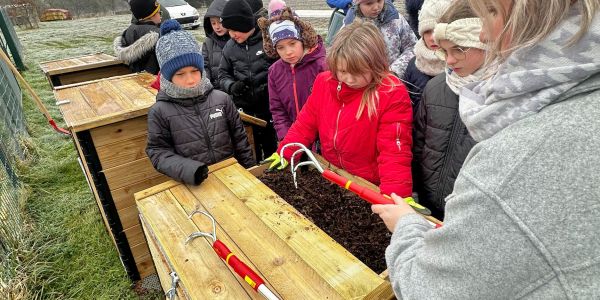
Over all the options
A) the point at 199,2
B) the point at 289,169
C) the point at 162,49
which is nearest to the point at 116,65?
the point at 162,49

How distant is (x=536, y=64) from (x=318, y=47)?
2607mm

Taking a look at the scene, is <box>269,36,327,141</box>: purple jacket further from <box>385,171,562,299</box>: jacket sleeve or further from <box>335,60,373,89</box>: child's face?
<box>385,171,562,299</box>: jacket sleeve

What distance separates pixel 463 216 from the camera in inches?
29.3

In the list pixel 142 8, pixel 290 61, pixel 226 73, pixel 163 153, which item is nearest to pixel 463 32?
pixel 290 61

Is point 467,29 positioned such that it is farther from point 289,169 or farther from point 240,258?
point 240,258

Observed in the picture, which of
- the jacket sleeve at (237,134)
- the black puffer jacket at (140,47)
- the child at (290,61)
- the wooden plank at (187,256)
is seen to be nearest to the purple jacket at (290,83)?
the child at (290,61)

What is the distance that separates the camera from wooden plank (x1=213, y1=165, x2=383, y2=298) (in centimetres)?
131

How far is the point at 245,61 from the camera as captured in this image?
3.86 meters

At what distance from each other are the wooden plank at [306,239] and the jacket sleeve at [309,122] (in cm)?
52

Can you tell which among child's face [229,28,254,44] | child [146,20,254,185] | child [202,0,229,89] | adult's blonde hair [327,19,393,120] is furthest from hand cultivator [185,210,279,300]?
child [202,0,229,89]

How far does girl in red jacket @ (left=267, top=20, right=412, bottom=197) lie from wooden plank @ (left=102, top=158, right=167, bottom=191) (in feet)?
4.08

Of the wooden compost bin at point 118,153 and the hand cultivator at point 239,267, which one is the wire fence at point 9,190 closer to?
the wooden compost bin at point 118,153

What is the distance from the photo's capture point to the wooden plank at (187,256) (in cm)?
136

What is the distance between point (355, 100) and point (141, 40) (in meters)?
3.40
